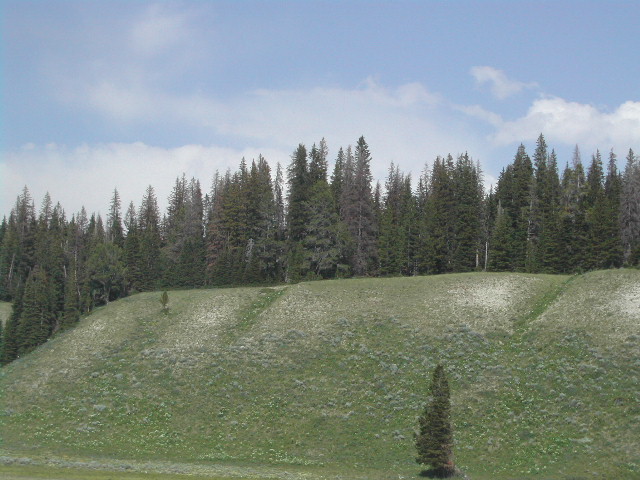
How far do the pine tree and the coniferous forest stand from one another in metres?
49.3

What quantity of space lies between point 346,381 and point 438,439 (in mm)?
16101

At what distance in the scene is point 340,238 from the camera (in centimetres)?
9112

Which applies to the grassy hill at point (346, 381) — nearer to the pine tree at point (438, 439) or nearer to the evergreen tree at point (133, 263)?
the pine tree at point (438, 439)

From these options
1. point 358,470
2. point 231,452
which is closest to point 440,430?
point 358,470

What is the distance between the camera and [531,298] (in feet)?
203

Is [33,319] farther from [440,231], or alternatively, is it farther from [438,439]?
[438,439]

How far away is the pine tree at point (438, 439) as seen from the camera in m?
36.1

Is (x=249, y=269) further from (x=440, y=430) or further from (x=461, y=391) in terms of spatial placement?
(x=440, y=430)

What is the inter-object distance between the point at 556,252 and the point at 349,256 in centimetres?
3173

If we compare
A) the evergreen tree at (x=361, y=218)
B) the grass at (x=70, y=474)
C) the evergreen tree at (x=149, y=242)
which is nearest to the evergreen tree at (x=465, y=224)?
the evergreen tree at (x=361, y=218)

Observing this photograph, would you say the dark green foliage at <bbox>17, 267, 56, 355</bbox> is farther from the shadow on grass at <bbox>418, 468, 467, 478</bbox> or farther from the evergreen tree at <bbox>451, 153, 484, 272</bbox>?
the shadow on grass at <bbox>418, 468, 467, 478</bbox>

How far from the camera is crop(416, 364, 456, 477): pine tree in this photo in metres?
36.1

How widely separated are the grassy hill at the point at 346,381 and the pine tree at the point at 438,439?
2.18 meters

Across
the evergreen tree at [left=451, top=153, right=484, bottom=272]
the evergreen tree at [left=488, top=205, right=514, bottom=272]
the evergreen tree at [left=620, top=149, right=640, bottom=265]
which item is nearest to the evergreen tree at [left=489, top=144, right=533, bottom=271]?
the evergreen tree at [left=488, top=205, right=514, bottom=272]
